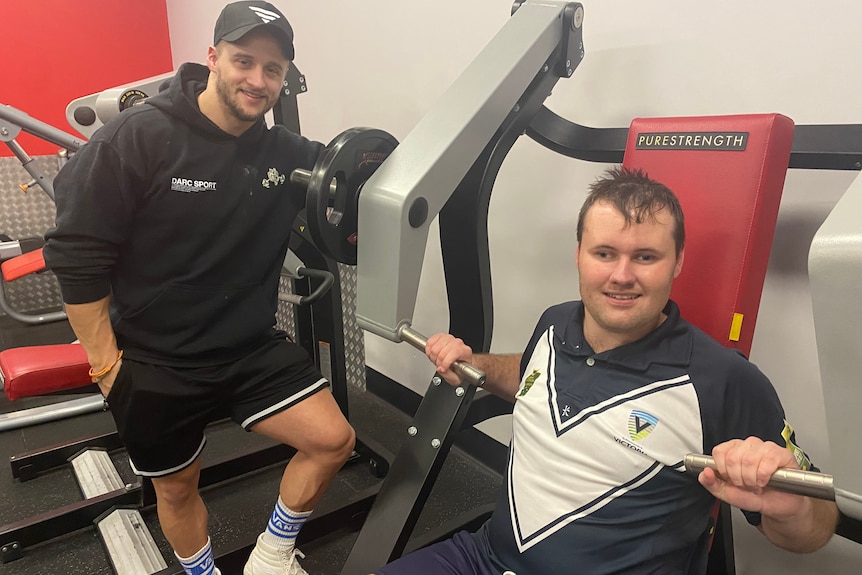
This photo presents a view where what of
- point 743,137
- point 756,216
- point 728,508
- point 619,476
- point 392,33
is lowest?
point 728,508

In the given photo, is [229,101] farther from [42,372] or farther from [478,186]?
[42,372]

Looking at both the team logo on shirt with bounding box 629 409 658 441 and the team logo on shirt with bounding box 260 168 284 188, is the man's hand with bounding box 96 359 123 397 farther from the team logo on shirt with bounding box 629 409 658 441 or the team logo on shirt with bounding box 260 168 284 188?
the team logo on shirt with bounding box 629 409 658 441

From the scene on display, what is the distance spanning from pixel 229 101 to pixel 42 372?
4.06 feet

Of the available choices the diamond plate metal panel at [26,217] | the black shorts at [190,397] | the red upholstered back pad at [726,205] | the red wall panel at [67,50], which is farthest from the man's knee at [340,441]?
the red wall panel at [67,50]

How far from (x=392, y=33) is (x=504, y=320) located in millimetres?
Answer: 1185

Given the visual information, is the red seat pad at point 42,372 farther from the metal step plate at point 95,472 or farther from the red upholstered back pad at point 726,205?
the red upholstered back pad at point 726,205

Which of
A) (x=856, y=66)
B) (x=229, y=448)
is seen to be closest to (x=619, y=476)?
(x=856, y=66)

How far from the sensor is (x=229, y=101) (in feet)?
4.54

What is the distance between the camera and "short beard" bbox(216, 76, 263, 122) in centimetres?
138

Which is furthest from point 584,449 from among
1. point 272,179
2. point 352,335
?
point 352,335

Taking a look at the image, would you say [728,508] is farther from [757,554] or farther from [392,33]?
[392,33]

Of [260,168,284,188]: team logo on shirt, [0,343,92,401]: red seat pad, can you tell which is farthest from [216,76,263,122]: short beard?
[0,343,92,401]: red seat pad

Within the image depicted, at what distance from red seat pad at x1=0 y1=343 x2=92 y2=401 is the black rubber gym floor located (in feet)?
1.24

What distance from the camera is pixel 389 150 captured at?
1309 mm
